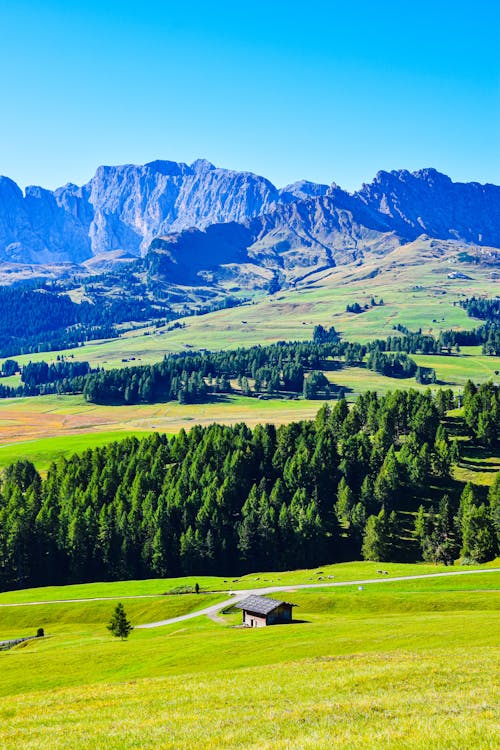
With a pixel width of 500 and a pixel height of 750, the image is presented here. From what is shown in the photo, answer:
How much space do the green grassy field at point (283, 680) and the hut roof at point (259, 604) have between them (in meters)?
3.88

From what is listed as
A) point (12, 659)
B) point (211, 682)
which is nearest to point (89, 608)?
point (12, 659)

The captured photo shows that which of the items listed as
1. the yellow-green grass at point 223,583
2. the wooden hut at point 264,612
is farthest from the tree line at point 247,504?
the wooden hut at point 264,612

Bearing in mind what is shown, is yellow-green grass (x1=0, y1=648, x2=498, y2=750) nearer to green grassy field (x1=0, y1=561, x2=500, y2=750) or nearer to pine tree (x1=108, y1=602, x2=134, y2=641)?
green grassy field (x1=0, y1=561, x2=500, y2=750)

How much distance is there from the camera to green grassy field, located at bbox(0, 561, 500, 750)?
84.7 feet

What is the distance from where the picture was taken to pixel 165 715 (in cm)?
3159

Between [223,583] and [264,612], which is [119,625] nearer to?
[264,612]

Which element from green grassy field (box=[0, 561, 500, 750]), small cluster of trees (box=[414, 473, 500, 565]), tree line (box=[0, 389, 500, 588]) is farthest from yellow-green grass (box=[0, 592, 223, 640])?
small cluster of trees (box=[414, 473, 500, 565])

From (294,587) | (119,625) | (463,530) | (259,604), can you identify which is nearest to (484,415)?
(463,530)

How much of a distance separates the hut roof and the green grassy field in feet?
12.7

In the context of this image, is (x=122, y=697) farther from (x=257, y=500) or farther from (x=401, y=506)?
(x=401, y=506)

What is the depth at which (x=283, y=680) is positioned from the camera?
40062 millimetres

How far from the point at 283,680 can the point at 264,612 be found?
41.9 metres

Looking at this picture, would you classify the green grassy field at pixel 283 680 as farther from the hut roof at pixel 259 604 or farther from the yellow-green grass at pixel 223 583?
the yellow-green grass at pixel 223 583

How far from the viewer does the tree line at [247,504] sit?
139875 mm
